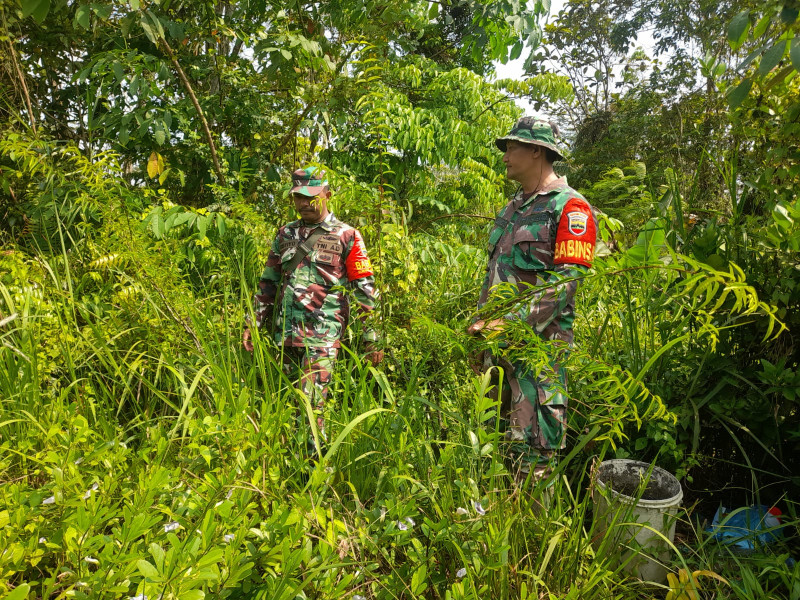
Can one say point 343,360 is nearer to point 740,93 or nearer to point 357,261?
point 357,261

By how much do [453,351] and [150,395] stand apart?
1434 millimetres

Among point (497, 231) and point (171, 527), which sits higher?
point (497, 231)

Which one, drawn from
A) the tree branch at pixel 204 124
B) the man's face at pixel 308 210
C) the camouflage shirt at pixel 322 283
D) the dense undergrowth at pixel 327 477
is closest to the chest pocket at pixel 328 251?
the camouflage shirt at pixel 322 283

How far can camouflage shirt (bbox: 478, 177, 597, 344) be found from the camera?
219cm

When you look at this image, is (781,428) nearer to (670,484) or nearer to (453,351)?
(670,484)

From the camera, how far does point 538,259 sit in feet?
7.68

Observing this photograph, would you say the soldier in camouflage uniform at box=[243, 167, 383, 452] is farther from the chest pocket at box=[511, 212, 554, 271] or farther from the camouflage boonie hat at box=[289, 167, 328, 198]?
the chest pocket at box=[511, 212, 554, 271]

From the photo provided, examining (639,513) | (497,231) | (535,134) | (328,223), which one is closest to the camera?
(639,513)

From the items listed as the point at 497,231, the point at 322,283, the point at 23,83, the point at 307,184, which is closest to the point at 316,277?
the point at 322,283

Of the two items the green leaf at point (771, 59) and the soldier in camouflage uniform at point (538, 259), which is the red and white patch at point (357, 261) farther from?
the green leaf at point (771, 59)

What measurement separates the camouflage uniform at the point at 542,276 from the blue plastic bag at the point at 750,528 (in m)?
0.64

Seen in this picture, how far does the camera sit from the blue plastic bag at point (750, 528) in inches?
76.7

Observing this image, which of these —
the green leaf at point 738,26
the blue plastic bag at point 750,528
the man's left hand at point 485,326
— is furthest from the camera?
the blue plastic bag at point 750,528

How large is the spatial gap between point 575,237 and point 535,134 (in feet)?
1.83
